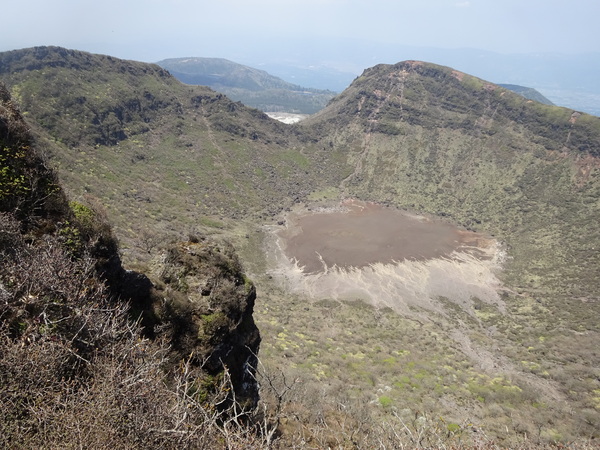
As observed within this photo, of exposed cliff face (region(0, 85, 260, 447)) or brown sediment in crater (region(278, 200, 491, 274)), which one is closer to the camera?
exposed cliff face (region(0, 85, 260, 447))

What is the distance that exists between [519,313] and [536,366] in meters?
11.0

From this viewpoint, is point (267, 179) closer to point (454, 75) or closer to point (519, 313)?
point (519, 313)

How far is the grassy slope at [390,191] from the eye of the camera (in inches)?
797

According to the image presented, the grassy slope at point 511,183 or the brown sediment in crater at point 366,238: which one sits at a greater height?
the grassy slope at point 511,183

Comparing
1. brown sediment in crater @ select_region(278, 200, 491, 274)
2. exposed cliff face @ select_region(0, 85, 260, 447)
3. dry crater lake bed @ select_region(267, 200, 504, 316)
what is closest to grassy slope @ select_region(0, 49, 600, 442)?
dry crater lake bed @ select_region(267, 200, 504, 316)

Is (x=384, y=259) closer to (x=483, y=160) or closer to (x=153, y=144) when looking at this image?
(x=483, y=160)

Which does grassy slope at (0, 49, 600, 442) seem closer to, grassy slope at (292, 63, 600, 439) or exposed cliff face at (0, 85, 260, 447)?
grassy slope at (292, 63, 600, 439)

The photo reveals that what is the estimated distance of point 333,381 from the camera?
19.3m

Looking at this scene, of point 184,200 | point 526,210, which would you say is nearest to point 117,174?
point 184,200

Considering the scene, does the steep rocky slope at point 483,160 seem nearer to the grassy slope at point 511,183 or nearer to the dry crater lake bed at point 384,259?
the grassy slope at point 511,183

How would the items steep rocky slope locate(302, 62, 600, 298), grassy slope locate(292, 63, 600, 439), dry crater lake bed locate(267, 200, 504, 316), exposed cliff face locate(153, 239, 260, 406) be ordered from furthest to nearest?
steep rocky slope locate(302, 62, 600, 298) < dry crater lake bed locate(267, 200, 504, 316) < grassy slope locate(292, 63, 600, 439) < exposed cliff face locate(153, 239, 260, 406)

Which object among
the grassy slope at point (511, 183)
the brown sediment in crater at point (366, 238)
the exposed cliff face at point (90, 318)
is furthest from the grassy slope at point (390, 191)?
the brown sediment in crater at point (366, 238)

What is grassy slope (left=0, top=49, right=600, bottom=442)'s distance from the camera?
66.4ft

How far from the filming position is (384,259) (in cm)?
4434
